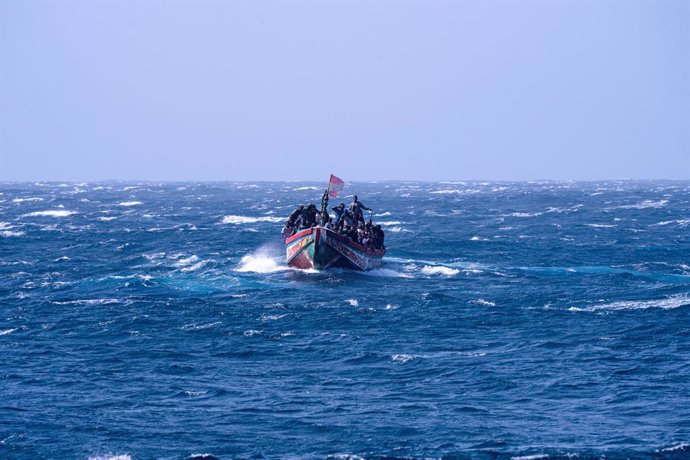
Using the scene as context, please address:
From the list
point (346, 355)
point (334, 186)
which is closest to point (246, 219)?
point (334, 186)

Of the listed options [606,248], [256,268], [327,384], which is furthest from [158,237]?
[327,384]

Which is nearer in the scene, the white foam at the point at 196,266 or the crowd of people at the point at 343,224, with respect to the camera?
the crowd of people at the point at 343,224

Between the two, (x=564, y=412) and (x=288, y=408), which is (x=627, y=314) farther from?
(x=288, y=408)

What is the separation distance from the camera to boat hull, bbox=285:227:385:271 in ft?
181

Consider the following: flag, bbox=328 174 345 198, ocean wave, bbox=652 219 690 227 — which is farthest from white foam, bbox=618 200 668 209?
flag, bbox=328 174 345 198

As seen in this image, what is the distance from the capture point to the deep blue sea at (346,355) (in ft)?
80.1

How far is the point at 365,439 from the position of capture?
2436 cm

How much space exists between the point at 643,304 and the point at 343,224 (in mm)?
20605

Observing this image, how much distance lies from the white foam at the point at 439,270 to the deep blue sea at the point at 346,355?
160 millimetres

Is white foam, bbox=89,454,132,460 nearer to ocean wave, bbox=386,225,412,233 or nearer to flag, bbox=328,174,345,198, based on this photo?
flag, bbox=328,174,345,198

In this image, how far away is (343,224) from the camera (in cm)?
5725

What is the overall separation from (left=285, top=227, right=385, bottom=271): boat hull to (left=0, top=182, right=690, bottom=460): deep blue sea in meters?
1.07

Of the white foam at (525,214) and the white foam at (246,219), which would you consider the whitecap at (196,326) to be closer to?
the white foam at (246,219)

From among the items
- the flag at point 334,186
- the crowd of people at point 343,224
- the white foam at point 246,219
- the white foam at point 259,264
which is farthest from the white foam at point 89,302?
the white foam at point 246,219
